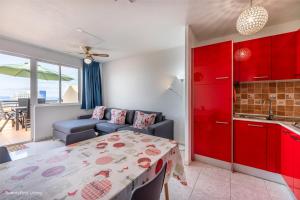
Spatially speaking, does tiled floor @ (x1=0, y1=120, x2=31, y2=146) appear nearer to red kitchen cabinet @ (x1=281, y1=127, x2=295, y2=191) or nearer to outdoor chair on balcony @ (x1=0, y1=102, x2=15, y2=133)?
outdoor chair on balcony @ (x1=0, y1=102, x2=15, y2=133)

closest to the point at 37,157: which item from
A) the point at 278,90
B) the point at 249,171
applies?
the point at 249,171

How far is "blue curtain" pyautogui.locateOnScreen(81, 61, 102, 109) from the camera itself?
464 centimetres

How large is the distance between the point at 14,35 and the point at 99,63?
8.00ft

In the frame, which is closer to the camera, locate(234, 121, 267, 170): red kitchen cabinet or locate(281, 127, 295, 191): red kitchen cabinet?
locate(281, 127, 295, 191): red kitchen cabinet

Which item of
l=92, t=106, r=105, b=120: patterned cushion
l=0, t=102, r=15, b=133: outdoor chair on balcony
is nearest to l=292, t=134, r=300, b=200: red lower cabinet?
l=92, t=106, r=105, b=120: patterned cushion

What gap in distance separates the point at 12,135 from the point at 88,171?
15.1 ft

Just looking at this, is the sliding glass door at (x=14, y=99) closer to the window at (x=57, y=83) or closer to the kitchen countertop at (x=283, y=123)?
the window at (x=57, y=83)

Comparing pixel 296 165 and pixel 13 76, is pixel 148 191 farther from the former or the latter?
pixel 13 76

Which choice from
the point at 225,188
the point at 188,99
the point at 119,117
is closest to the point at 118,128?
the point at 119,117

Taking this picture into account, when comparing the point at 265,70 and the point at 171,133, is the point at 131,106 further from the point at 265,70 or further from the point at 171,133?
the point at 265,70

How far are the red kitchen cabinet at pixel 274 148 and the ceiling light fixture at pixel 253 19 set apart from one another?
1355mm

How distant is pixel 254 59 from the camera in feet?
7.09

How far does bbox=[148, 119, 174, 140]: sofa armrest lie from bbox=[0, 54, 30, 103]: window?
11.8ft

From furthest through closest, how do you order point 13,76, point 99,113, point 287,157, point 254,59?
point 99,113 → point 13,76 → point 254,59 → point 287,157
